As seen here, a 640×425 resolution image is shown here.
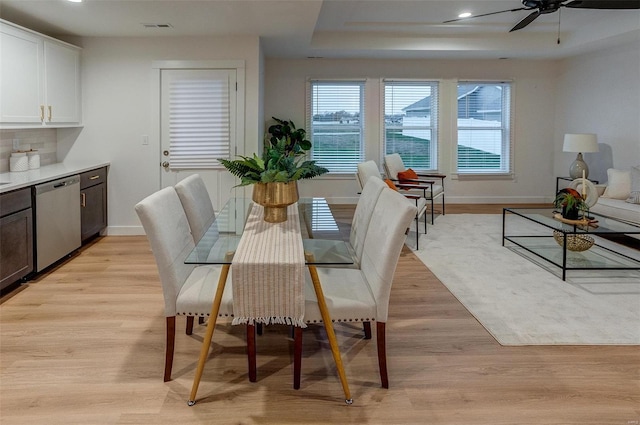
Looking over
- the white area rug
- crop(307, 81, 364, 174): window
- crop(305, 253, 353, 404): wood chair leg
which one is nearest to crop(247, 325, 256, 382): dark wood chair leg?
crop(305, 253, 353, 404): wood chair leg

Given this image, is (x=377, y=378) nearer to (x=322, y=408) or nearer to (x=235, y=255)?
(x=322, y=408)

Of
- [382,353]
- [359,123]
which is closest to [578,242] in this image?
[382,353]

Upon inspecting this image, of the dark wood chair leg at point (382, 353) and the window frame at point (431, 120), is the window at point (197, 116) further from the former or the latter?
the dark wood chair leg at point (382, 353)

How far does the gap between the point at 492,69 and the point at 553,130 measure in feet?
5.15

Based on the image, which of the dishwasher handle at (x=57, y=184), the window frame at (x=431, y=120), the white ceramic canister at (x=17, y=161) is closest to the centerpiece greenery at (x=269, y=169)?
the dishwasher handle at (x=57, y=184)

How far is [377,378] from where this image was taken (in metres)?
2.47

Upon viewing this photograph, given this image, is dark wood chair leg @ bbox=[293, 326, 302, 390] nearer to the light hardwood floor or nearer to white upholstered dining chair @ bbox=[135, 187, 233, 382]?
the light hardwood floor

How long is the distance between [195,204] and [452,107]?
663 cm

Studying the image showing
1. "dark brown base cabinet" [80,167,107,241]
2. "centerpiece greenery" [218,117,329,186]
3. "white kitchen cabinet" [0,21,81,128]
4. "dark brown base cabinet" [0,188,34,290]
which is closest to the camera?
"centerpiece greenery" [218,117,329,186]

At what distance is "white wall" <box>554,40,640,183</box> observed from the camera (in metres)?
6.79

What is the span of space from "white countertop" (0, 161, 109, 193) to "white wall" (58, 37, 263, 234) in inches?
11.4

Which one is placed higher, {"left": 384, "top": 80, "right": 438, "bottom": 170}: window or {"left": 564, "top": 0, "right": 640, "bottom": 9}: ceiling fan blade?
{"left": 564, "top": 0, "right": 640, "bottom": 9}: ceiling fan blade

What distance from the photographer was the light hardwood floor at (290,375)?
2.14m

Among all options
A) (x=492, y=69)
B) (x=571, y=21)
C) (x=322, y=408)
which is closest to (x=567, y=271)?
(x=322, y=408)
